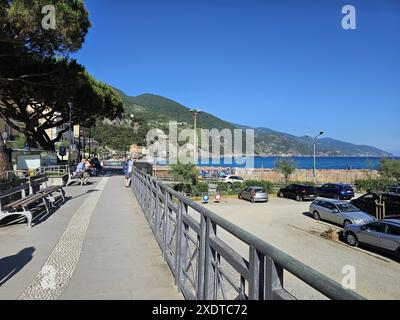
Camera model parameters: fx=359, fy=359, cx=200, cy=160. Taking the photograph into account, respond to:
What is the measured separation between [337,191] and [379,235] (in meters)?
20.3

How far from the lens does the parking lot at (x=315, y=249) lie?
11032 mm

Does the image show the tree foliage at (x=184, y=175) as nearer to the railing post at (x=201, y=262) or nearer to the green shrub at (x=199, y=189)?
the green shrub at (x=199, y=189)

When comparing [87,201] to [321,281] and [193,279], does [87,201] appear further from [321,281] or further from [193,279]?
[321,281]

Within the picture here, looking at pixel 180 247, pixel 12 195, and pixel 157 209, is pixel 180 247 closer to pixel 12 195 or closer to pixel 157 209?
pixel 157 209

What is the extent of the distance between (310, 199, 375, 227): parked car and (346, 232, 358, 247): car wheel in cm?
322

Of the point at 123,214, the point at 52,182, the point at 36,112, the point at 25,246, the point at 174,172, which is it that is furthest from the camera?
the point at 174,172

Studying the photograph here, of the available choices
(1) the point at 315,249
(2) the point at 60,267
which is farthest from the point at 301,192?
(2) the point at 60,267

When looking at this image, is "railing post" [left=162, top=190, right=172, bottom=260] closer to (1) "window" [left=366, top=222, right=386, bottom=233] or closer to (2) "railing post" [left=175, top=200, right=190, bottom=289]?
(2) "railing post" [left=175, top=200, right=190, bottom=289]

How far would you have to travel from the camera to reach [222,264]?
10.9 ft

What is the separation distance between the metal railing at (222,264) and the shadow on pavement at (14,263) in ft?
6.69

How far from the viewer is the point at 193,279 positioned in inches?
156

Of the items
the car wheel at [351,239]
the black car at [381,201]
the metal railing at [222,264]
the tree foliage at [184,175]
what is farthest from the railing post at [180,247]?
the tree foliage at [184,175]
